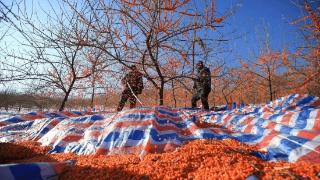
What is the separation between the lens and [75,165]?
88.4 inches

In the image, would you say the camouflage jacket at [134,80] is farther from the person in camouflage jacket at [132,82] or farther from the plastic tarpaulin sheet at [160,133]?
the plastic tarpaulin sheet at [160,133]

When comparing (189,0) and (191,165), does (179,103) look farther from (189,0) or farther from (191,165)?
(191,165)

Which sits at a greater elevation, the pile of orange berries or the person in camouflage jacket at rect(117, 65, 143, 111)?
the person in camouflage jacket at rect(117, 65, 143, 111)

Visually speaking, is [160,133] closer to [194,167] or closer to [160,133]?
[160,133]

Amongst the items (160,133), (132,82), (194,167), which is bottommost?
(194,167)

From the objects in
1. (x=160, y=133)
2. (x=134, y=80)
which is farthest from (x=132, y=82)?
(x=160, y=133)

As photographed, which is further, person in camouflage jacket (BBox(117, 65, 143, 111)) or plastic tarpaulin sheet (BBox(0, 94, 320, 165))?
person in camouflage jacket (BBox(117, 65, 143, 111))

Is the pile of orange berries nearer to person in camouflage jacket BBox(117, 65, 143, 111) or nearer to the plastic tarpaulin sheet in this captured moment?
the plastic tarpaulin sheet

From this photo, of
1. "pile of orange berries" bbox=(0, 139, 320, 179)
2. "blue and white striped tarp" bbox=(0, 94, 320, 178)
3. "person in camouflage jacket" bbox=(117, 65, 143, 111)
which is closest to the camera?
"pile of orange berries" bbox=(0, 139, 320, 179)

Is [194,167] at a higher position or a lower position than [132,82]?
lower

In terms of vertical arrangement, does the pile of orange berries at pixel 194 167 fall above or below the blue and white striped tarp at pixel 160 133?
below

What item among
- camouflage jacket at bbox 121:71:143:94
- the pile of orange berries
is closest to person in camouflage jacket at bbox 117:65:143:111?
camouflage jacket at bbox 121:71:143:94

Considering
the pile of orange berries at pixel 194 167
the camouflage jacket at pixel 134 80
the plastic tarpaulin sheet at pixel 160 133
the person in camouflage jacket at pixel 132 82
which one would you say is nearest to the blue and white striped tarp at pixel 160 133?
the plastic tarpaulin sheet at pixel 160 133

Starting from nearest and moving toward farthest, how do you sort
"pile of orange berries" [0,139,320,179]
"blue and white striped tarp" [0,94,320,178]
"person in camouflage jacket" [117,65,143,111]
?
1. "pile of orange berries" [0,139,320,179]
2. "blue and white striped tarp" [0,94,320,178]
3. "person in camouflage jacket" [117,65,143,111]
